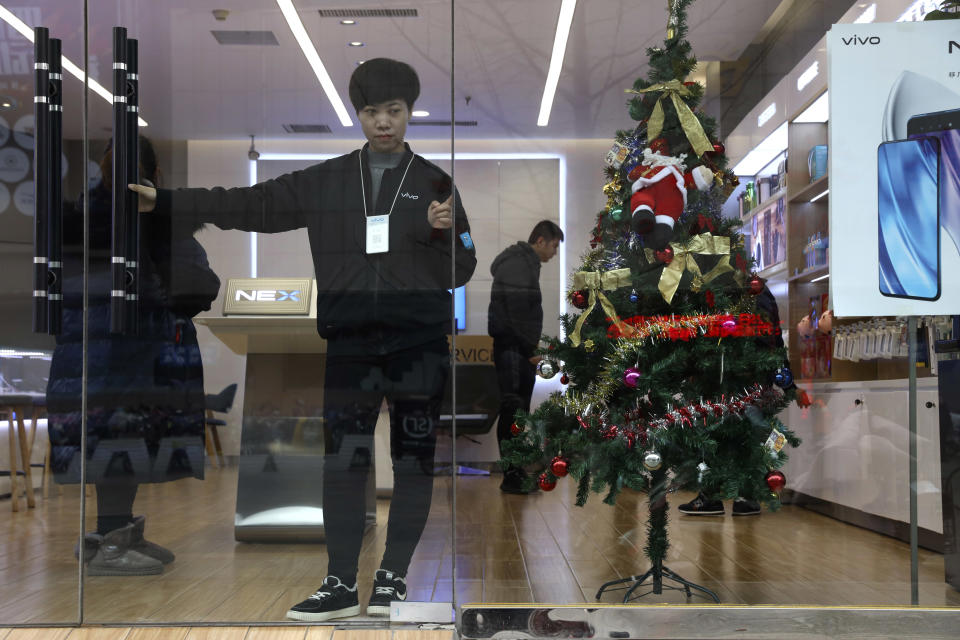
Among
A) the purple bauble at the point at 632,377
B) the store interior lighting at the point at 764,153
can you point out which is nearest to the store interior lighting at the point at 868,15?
the store interior lighting at the point at 764,153

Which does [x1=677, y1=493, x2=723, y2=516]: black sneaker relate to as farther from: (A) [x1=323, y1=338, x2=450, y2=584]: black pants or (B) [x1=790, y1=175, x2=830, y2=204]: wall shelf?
(B) [x1=790, y1=175, x2=830, y2=204]: wall shelf

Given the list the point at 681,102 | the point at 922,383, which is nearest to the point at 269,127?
the point at 681,102

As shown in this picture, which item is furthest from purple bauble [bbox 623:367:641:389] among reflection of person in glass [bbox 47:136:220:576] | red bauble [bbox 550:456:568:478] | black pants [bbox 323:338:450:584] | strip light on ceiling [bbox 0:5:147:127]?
strip light on ceiling [bbox 0:5:147:127]

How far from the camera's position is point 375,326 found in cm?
317

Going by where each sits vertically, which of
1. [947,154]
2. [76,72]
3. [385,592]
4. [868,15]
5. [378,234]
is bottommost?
[385,592]

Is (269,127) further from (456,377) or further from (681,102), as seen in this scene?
(681,102)

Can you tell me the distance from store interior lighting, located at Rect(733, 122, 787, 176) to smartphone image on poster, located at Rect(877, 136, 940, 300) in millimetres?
316

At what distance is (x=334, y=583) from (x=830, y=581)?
65.5 inches

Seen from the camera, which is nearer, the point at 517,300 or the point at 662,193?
the point at 662,193

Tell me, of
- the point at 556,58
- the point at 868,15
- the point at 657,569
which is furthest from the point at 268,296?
the point at 868,15

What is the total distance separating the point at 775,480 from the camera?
2.83 meters

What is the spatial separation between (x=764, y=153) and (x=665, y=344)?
78 centimetres

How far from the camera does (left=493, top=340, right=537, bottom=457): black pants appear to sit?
123 inches

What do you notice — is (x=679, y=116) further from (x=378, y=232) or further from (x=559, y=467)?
(x=559, y=467)
